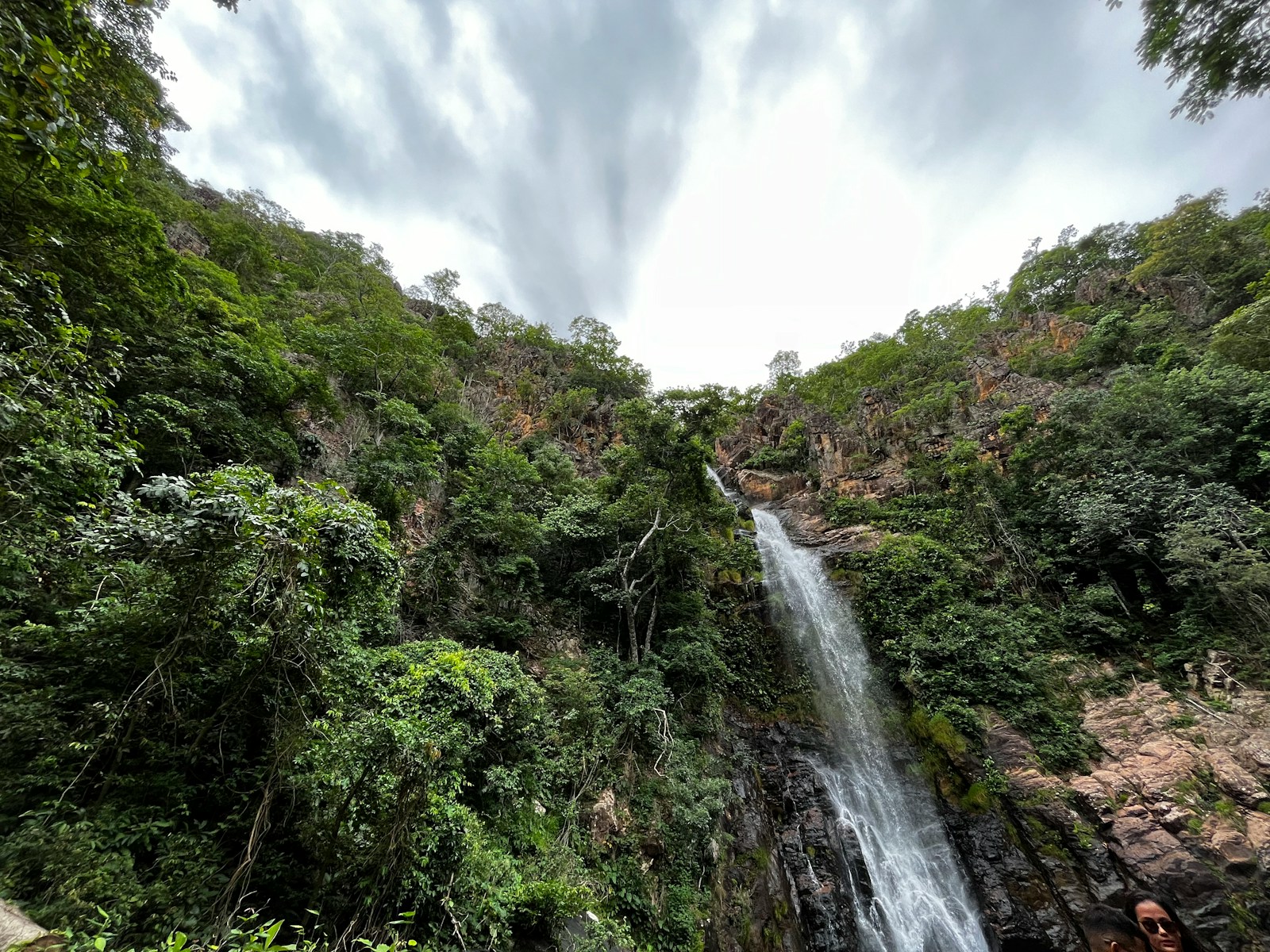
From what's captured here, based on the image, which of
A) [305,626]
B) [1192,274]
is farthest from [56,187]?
[1192,274]

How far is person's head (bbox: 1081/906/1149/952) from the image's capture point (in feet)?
7.43

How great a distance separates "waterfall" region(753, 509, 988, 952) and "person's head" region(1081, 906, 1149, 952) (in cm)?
864

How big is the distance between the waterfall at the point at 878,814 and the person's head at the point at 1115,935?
8.64 m

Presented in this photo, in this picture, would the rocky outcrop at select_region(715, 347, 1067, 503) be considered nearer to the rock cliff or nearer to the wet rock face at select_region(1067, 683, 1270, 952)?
the wet rock face at select_region(1067, 683, 1270, 952)

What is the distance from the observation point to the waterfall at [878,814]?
841 centimetres

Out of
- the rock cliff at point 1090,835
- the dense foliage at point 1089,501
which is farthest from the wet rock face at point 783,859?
the dense foliage at point 1089,501

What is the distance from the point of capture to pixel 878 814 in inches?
404

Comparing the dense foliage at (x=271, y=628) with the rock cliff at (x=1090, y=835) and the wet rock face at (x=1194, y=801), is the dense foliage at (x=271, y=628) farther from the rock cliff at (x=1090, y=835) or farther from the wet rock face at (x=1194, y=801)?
the wet rock face at (x=1194, y=801)

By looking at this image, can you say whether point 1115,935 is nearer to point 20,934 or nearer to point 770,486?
point 20,934

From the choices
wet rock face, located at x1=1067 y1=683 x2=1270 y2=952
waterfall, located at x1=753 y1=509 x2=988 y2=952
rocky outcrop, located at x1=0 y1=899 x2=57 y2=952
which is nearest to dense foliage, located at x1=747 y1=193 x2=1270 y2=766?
wet rock face, located at x1=1067 y1=683 x2=1270 y2=952

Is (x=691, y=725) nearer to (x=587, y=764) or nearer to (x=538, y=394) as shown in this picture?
(x=587, y=764)

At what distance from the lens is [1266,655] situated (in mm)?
8242

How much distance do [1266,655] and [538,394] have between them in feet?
79.8

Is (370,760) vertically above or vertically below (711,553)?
below
